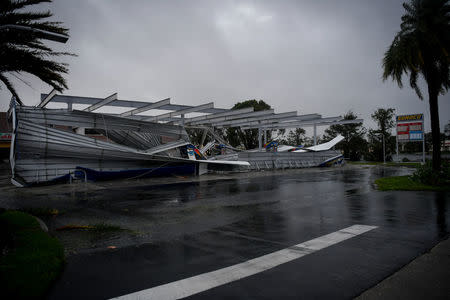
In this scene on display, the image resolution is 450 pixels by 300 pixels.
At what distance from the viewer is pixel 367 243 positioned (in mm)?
4762

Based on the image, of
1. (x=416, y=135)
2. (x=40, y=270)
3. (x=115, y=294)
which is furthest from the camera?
(x=416, y=135)

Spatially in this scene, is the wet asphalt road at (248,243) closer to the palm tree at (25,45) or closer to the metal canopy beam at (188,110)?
the palm tree at (25,45)

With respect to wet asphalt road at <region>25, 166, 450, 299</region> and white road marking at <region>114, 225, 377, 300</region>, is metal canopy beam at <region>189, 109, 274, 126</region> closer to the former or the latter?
wet asphalt road at <region>25, 166, 450, 299</region>

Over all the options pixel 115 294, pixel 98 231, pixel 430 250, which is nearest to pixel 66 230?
pixel 98 231

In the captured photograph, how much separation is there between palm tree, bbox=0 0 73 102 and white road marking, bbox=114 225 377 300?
689 cm

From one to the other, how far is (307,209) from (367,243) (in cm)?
313

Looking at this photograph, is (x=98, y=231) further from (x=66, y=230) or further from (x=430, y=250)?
(x=430, y=250)

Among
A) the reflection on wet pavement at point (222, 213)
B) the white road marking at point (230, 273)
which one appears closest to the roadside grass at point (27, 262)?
the reflection on wet pavement at point (222, 213)

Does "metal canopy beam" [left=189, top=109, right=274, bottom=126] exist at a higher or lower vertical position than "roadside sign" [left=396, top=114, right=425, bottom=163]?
higher

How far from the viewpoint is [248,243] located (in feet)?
15.8

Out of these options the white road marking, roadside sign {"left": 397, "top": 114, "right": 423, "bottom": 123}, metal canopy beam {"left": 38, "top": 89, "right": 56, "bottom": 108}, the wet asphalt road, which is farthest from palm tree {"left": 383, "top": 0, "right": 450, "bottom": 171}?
metal canopy beam {"left": 38, "top": 89, "right": 56, "bottom": 108}

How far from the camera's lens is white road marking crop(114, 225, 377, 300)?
3.03m

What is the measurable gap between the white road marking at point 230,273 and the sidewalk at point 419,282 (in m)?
1.18

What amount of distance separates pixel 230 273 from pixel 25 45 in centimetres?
866
